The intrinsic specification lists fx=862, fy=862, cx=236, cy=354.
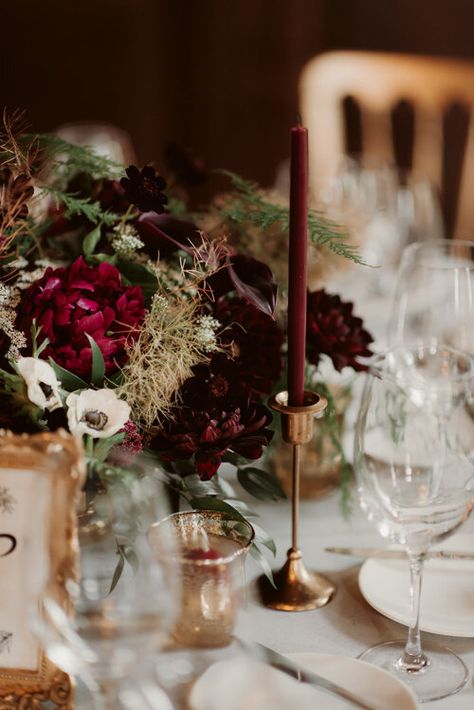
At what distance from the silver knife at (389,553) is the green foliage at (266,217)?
0.95 ft

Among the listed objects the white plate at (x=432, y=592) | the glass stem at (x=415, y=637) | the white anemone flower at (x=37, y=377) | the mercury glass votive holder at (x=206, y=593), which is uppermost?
Answer: the white anemone flower at (x=37, y=377)

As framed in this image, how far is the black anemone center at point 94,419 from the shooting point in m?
0.64

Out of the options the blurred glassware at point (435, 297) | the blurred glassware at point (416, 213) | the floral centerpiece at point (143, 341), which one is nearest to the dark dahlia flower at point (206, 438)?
the floral centerpiece at point (143, 341)

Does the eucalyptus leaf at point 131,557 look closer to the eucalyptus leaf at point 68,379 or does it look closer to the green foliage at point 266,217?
the eucalyptus leaf at point 68,379

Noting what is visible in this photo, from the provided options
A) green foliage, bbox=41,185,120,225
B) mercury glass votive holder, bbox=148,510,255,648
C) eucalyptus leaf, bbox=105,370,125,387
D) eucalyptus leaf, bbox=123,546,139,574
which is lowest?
mercury glass votive holder, bbox=148,510,255,648

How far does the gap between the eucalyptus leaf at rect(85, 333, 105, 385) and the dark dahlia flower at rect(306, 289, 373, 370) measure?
270 mm

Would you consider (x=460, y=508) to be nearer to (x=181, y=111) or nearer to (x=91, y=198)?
(x=91, y=198)

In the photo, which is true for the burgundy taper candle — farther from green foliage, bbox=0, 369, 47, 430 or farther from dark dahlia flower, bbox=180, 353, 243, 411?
green foliage, bbox=0, 369, 47, 430

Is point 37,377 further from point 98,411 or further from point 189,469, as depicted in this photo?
point 189,469

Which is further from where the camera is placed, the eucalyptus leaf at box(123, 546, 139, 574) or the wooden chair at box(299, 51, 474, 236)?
the wooden chair at box(299, 51, 474, 236)

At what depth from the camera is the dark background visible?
340 cm

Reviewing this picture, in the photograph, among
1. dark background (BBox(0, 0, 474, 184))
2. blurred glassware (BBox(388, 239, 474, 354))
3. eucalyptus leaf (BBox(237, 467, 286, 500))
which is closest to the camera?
eucalyptus leaf (BBox(237, 467, 286, 500))

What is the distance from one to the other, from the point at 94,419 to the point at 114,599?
0.48 ft

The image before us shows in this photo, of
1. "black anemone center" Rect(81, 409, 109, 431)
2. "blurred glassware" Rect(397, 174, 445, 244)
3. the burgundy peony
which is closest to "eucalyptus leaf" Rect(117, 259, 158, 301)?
the burgundy peony
